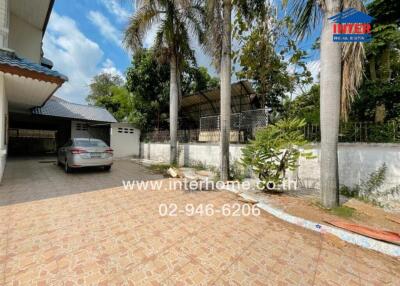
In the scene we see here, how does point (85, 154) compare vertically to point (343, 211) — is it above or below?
above

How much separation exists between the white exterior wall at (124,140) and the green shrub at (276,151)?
439 inches

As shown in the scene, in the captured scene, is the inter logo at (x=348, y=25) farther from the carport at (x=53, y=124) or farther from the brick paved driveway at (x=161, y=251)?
the carport at (x=53, y=124)

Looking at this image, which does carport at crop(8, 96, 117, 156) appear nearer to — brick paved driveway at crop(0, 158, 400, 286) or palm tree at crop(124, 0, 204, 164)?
palm tree at crop(124, 0, 204, 164)

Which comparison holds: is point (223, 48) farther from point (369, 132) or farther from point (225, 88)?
point (369, 132)

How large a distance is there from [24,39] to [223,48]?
9.83 metres

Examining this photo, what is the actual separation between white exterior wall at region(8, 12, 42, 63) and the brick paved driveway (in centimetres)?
849

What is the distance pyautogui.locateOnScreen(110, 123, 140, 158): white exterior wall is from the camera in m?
14.0

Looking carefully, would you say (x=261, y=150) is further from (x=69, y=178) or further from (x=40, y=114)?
(x=40, y=114)

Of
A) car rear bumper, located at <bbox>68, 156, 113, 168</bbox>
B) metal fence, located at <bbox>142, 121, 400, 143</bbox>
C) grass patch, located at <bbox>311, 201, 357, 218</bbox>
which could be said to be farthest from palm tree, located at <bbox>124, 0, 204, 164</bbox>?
grass patch, located at <bbox>311, 201, 357, 218</bbox>

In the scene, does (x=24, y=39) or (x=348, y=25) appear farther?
(x=24, y=39)

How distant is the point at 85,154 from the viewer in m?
7.69

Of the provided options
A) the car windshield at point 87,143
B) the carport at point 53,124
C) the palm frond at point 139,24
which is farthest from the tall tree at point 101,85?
the car windshield at point 87,143

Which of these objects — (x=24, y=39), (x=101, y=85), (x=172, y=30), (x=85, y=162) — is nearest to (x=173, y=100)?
(x=172, y=30)

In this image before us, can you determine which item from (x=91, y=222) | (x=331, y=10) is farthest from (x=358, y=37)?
(x=91, y=222)
